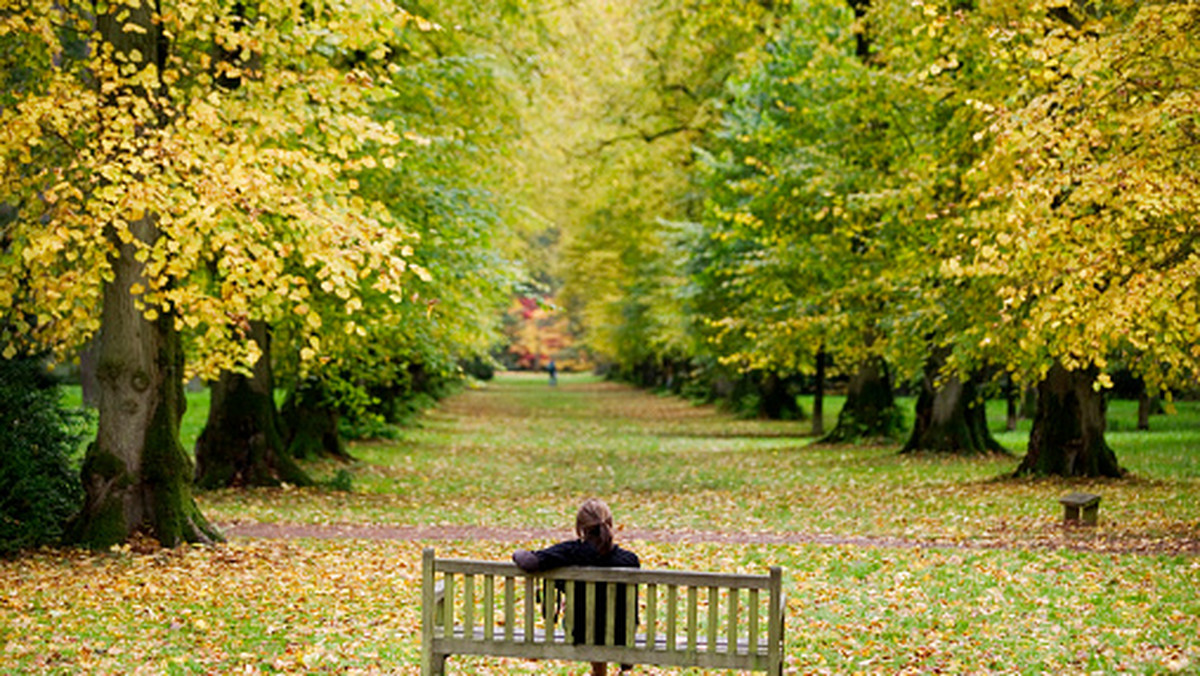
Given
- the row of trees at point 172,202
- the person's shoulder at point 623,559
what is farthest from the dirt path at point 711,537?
the person's shoulder at point 623,559

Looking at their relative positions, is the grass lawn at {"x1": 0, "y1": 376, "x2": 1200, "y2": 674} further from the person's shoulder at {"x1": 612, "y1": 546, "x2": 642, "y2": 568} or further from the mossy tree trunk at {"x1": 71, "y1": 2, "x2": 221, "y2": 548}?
the person's shoulder at {"x1": 612, "y1": 546, "x2": 642, "y2": 568}

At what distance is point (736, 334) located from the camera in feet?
108

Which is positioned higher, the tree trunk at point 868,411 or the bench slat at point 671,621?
the tree trunk at point 868,411

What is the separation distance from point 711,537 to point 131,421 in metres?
6.80

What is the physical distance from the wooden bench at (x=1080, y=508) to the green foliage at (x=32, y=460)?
36.4 feet

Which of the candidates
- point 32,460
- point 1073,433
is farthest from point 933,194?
point 32,460

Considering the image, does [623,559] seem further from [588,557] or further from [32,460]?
[32,460]

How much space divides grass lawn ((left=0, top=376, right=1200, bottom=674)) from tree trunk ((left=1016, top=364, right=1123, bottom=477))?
1.71 feet

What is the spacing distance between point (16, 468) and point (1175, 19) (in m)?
11.8

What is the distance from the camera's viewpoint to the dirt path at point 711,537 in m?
13.0

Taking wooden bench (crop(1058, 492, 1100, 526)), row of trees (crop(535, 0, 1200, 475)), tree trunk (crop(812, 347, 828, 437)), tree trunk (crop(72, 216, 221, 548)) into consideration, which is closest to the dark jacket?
row of trees (crop(535, 0, 1200, 475))

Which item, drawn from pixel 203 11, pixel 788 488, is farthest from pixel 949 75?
pixel 203 11

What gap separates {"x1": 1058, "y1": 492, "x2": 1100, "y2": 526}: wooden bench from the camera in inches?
557

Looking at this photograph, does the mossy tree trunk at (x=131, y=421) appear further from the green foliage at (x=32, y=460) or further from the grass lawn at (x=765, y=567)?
the grass lawn at (x=765, y=567)
